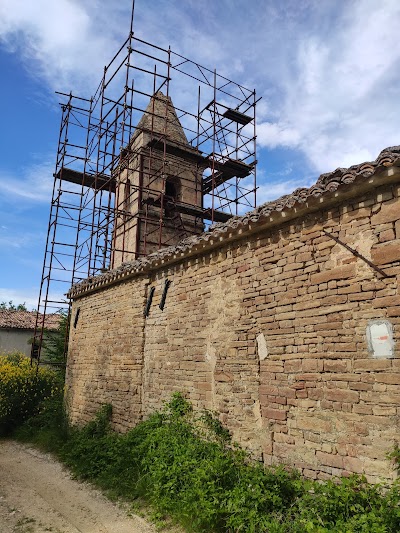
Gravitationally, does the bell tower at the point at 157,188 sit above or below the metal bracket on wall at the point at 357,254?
above

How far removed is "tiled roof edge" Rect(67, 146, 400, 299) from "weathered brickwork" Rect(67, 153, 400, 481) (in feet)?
0.21

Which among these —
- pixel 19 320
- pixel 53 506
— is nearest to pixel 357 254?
pixel 53 506

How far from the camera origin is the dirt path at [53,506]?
5125 mm

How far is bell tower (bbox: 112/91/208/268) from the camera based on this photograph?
14875 millimetres

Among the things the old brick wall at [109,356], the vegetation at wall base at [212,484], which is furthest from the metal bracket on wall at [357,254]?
the old brick wall at [109,356]

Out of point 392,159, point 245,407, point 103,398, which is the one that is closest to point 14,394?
point 103,398

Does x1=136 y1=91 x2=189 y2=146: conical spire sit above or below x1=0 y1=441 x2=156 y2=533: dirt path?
above

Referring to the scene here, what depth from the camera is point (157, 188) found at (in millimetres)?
15945

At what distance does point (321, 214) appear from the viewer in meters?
4.94

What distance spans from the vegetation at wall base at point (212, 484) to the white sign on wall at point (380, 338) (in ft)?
3.87

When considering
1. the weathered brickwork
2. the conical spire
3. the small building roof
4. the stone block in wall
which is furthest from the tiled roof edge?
the small building roof

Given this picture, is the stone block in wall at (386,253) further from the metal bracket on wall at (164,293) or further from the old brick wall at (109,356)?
the old brick wall at (109,356)

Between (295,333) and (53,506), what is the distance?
13.7 feet

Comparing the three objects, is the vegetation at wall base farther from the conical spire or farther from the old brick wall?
the conical spire
